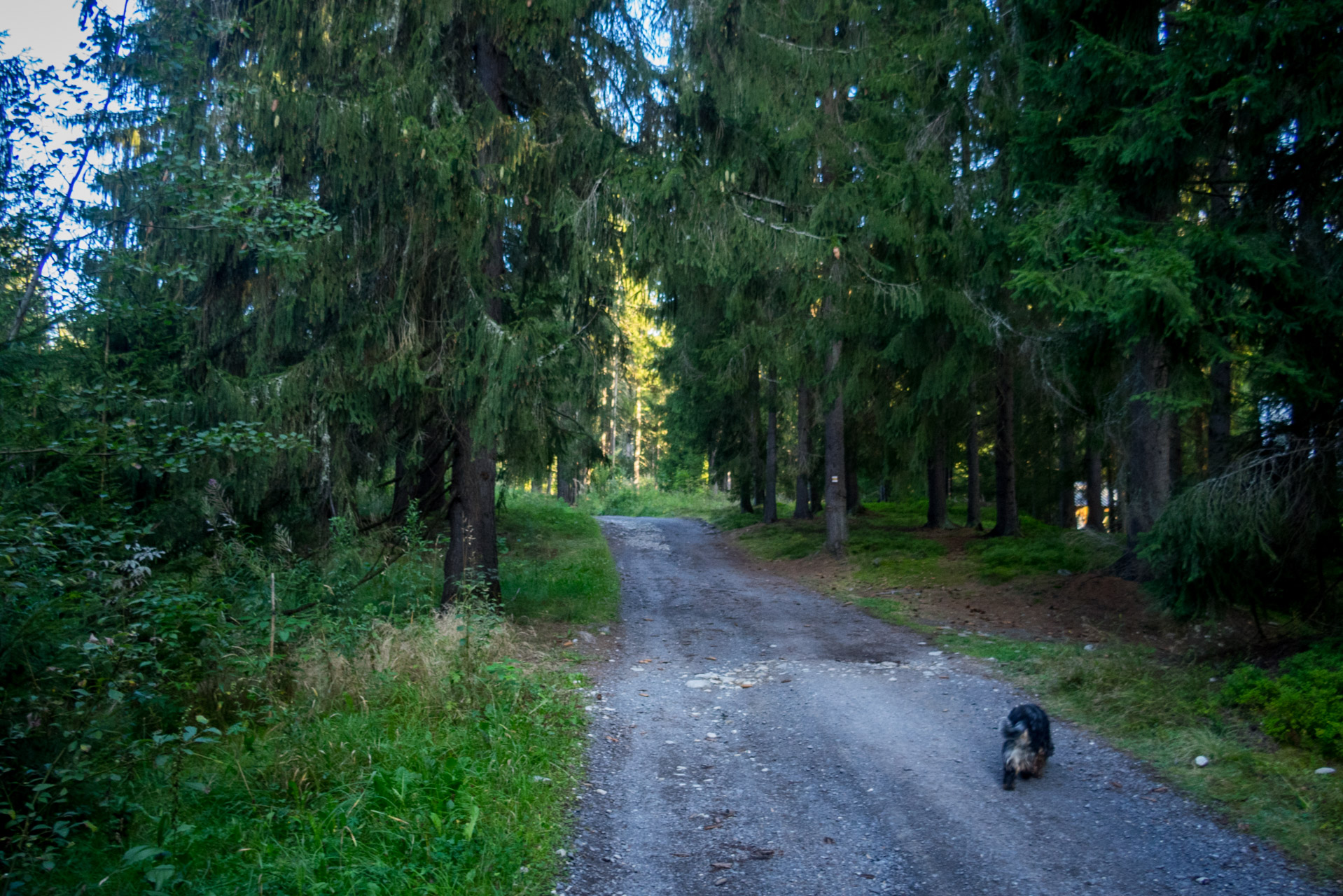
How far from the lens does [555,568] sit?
15.2m

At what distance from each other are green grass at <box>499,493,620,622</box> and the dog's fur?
7102 mm

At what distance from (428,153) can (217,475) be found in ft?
13.7

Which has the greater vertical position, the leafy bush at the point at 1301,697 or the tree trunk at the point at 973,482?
the tree trunk at the point at 973,482

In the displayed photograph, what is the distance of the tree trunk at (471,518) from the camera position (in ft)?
34.2

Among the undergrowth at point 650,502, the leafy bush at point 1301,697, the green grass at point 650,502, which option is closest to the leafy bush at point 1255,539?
the leafy bush at point 1301,697

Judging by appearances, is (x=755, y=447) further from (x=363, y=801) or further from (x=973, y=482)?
(x=363, y=801)

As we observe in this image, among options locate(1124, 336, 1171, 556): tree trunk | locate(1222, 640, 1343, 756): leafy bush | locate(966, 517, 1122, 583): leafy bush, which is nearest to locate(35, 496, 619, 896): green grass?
locate(1222, 640, 1343, 756): leafy bush

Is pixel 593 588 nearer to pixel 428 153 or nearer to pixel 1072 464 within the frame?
pixel 428 153

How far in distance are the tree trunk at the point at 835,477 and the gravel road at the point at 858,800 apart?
8506mm

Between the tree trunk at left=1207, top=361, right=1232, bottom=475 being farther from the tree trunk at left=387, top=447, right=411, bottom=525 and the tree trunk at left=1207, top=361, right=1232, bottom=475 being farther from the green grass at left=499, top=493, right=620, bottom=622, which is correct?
the tree trunk at left=387, top=447, right=411, bottom=525

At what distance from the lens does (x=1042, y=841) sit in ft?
15.7

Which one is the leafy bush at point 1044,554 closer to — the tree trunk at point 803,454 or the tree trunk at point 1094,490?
the tree trunk at point 1094,490

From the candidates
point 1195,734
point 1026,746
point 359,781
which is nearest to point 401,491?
point 359,781

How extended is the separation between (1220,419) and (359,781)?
10.5 meters
